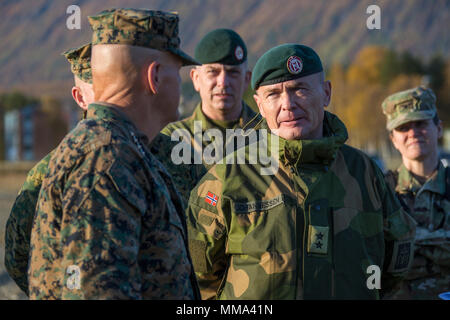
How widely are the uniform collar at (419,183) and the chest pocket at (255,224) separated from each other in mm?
2028

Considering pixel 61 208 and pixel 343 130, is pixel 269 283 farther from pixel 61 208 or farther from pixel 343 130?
pixel 61 208

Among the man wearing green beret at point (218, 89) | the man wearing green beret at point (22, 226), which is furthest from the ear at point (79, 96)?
the man wearing green beret at point (218, 89)

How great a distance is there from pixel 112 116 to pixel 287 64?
1.28 meters

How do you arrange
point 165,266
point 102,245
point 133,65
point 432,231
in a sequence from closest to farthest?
1. point 102,245
2. point 165,266
3. point 133,65
4. point 432,231

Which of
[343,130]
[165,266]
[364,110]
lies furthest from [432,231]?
[364,110]

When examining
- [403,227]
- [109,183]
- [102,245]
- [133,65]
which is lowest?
[403,227]

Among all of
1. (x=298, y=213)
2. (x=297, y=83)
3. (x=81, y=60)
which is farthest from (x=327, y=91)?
(x=81, y=60)

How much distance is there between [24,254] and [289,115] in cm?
159

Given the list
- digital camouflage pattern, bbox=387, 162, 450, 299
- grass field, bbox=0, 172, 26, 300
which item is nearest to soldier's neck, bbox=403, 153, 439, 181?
digital camouflage pattern, bbox=387, 162, 450, 299

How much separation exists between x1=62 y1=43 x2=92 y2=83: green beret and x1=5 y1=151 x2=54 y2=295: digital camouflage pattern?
0.67m

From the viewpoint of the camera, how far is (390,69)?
78562 millimetres

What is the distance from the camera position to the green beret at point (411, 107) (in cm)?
470

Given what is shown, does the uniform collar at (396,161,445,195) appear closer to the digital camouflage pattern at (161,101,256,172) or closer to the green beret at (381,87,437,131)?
the green beret at (381,87,437,131)

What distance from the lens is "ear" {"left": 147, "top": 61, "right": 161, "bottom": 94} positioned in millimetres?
2285
